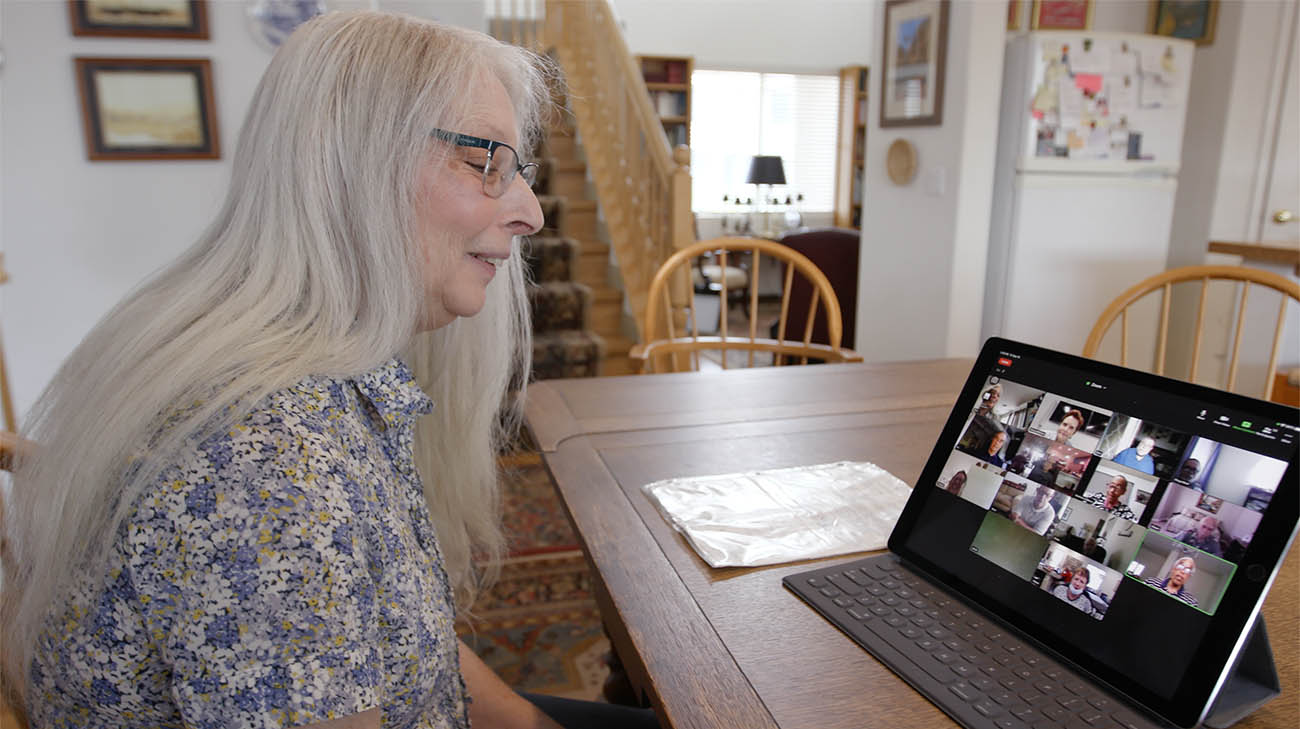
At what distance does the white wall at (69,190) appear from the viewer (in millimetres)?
2895

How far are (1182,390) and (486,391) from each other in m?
0.76

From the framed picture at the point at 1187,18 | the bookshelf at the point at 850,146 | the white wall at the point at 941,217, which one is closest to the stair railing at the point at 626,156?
the white wall at the point at 941,217

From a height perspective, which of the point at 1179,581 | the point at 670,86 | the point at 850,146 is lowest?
the point at 1179,581

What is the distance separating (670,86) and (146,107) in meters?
5.26

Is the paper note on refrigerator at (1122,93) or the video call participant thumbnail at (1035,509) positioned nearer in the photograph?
the video call participant thumbnail at (1035,509)

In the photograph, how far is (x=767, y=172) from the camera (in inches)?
285

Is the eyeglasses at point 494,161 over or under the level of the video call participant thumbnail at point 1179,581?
over

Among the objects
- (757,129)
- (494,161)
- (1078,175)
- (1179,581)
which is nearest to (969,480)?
(1179,581)

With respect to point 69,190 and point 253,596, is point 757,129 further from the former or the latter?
point 253,596

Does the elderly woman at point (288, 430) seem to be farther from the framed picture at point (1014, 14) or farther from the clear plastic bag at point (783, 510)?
the framed picture at point (1014, 14)

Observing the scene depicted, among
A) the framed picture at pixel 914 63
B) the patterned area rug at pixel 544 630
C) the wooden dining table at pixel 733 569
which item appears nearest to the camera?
the wooden dining table at pixel 733 569

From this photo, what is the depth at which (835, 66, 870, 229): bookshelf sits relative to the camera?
26.4 ft

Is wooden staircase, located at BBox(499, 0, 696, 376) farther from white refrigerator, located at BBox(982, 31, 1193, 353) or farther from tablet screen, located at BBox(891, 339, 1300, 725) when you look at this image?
tablet screen, located at BBox(891, 339, 1300, 725)

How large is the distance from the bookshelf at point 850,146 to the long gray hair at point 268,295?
7.82 meters
